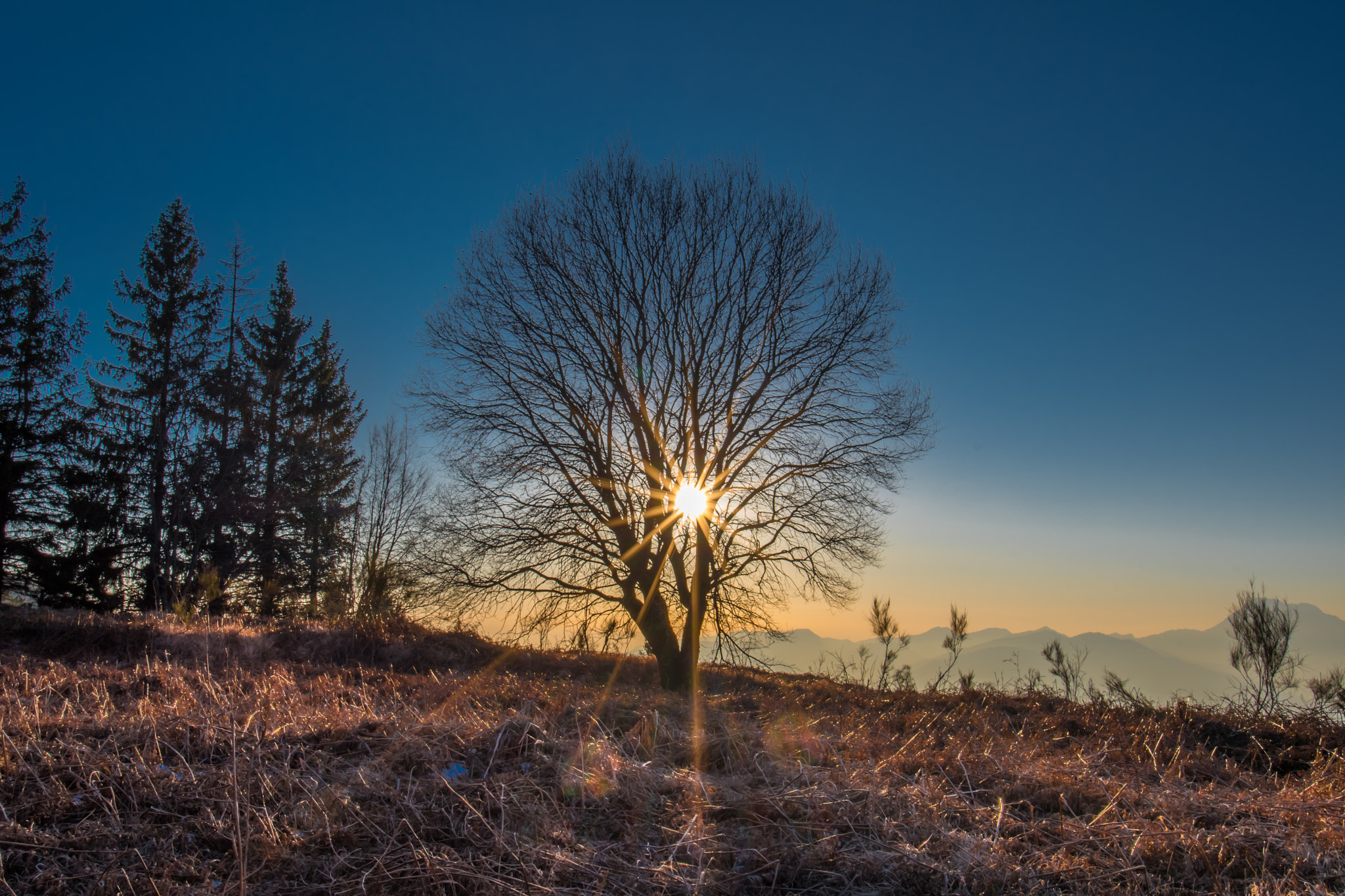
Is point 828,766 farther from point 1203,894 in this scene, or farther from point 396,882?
point 396,882

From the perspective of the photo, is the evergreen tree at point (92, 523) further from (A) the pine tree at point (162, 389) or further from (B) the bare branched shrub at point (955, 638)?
(B) the bare branched shrub at point (955, 638)

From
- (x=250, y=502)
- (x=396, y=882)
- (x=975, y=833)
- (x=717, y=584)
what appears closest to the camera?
(x=396, y=882)

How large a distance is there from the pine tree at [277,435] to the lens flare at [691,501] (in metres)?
14.5

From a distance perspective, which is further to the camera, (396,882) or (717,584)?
(717,584)

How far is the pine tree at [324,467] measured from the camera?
2391cm

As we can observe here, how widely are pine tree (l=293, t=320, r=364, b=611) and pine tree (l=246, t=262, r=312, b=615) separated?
1.30ft

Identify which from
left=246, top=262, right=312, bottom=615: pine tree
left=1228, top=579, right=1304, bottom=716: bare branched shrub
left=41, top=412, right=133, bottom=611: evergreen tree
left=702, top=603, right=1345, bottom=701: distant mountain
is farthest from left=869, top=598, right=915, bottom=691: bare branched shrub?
left=41, top=412, right=133, bottom=611: evergreen tree

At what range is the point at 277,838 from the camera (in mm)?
2473

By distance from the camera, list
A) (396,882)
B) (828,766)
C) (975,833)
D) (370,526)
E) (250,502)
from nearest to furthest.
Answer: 1. (396,882)
2. (975,833)
3. (828,766)
4. (250,502)
5. (370,526)

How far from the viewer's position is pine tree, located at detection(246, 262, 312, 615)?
22.2 meters

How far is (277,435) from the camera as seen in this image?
24.5 meters

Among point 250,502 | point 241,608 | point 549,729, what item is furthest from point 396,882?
point 250,502

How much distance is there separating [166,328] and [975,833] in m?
27.3

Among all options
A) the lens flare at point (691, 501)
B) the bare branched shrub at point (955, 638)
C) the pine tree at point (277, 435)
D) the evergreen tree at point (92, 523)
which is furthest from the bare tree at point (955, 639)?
the evergreen tree at point (92, 523)
